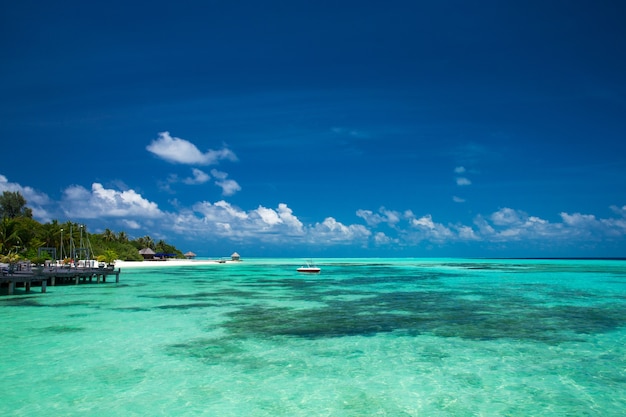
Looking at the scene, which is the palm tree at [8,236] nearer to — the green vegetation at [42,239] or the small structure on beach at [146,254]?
the green vegetation at [42,239]

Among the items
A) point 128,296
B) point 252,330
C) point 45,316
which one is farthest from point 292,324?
point 128,296

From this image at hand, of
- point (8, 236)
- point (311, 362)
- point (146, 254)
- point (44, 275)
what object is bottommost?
point (311, 362)

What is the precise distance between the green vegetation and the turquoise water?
105ft

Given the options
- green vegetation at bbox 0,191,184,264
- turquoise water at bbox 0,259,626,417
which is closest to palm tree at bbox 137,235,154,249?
green vegetation at bbox 0,191,184,264

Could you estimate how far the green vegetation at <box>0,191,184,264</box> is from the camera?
164 ft

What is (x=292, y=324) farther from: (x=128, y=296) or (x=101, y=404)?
(x=128, y=296)

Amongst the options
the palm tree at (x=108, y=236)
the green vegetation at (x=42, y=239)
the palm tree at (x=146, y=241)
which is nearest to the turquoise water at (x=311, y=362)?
the green vegetation at (x=42, y=239)

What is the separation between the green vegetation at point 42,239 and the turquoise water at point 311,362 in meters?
31.9

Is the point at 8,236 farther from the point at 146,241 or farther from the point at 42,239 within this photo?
the point at 146,241

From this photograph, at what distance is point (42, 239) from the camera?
61812mm

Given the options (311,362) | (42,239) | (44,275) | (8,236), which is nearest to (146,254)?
(42,239)

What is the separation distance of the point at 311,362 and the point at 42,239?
6250 cm

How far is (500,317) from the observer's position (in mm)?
20188

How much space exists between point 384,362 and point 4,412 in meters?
8.70
